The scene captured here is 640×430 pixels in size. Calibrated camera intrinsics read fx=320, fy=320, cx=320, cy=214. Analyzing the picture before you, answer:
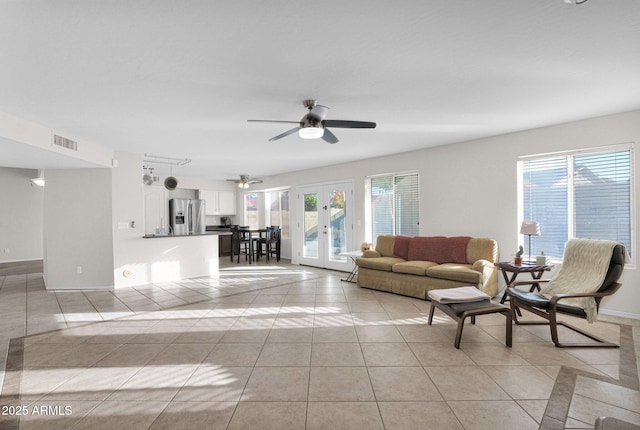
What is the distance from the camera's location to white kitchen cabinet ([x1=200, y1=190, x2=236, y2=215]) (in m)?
9.84

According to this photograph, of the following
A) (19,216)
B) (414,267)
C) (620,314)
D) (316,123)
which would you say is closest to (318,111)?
(316,123)

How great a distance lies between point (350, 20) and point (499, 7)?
0.89m

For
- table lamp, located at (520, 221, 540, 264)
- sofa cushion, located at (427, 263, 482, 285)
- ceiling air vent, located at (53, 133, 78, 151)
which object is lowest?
sofa cushion, located at (427, 263, 482, 285)

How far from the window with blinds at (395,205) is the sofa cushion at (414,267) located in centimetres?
110

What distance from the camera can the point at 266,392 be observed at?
2318 millimetres

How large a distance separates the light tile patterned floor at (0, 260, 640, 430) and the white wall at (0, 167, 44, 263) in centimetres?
630

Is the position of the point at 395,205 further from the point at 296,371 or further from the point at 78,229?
the point at 78,229

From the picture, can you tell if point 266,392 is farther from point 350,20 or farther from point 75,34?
point 75,34

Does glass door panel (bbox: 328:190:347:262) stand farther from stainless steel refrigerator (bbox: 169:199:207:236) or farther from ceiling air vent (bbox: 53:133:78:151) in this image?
ceiling air vent (bbox: 53:133:78:151)

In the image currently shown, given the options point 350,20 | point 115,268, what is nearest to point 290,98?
point 350,20

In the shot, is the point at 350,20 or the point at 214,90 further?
the point at 214,90

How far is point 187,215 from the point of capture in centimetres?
876

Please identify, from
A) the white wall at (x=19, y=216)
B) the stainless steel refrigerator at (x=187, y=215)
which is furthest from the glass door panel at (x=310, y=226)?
the white wall at (x=19, y=216)

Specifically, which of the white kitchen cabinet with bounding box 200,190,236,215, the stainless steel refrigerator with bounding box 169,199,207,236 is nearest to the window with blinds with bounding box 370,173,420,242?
the stainless steel refrigerator with bounding box 169,199,207,236
